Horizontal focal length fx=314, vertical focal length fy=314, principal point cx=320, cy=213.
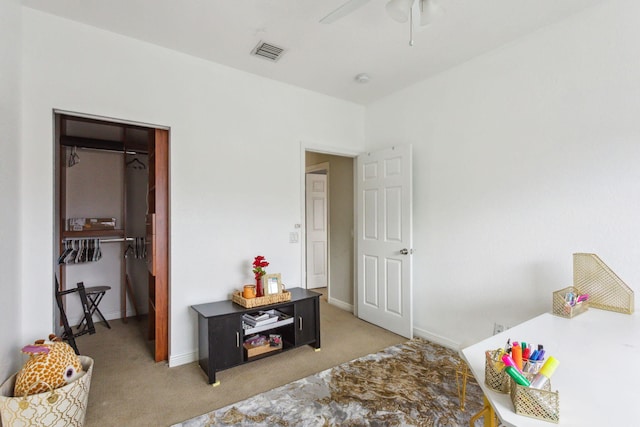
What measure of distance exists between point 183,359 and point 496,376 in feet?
8.47

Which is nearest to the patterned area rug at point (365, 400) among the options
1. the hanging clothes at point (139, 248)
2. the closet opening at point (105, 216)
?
the closet opening at point (105, 216)

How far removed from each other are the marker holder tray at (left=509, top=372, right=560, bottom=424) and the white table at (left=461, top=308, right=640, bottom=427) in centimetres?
2

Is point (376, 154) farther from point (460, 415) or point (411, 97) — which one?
point (460, 415)

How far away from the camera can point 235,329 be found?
2.56 metres

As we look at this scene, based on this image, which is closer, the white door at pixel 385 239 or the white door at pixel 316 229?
the white door at pixel 385 239

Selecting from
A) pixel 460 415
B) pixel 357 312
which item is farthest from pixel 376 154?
pixel 460 415

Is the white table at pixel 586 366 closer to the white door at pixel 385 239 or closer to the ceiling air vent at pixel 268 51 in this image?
the white door at pixel 385 239

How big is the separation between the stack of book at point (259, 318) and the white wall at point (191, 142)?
1.23 ft

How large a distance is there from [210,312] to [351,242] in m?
2.24

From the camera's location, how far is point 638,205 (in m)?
1.98

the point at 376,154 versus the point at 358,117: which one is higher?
the point at 358,117

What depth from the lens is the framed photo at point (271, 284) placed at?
285 centimetres

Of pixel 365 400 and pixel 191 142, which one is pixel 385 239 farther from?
pixel 191 142

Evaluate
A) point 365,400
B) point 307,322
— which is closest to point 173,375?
point 307,322
